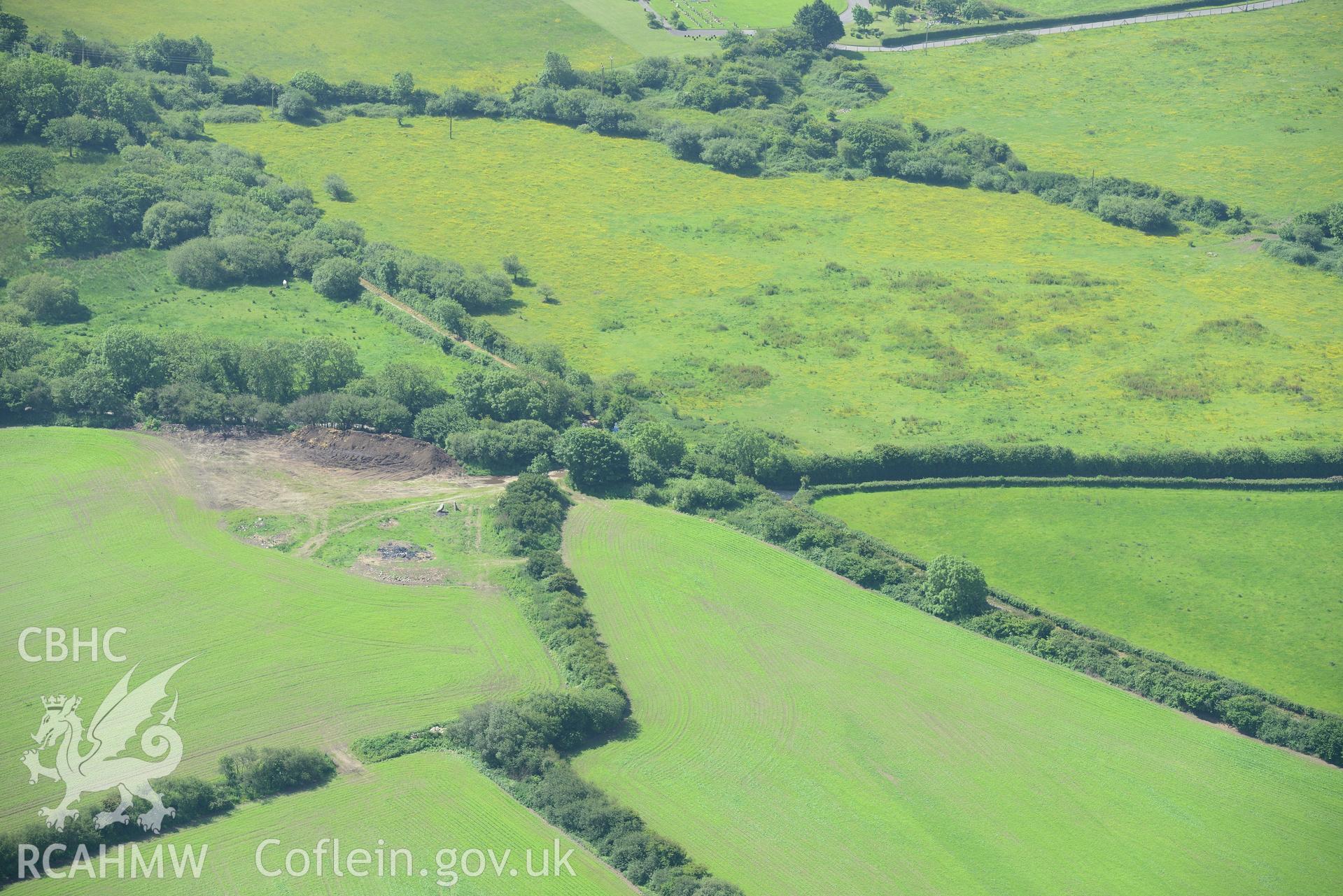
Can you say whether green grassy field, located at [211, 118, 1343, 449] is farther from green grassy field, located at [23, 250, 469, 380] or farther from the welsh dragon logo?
the welsh dragon logo

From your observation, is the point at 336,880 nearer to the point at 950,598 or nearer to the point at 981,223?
the point at 950,598

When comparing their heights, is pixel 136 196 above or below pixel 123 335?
above

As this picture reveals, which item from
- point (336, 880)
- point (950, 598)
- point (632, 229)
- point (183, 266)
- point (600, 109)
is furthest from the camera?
point (600, 109)

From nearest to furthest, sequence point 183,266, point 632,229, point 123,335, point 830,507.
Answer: point 830,507 < point 123,335 < point 183,266 < point 632,229

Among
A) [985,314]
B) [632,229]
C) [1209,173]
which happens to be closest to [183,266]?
[632,229]

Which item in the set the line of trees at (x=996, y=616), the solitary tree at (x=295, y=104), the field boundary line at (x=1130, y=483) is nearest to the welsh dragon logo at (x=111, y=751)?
the line of trees at (x=996, y=616)

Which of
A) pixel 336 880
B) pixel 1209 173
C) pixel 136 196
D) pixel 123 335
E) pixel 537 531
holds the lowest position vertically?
pixel 336 880

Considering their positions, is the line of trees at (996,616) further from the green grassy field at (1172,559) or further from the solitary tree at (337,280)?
the solitary tree at (337,280)

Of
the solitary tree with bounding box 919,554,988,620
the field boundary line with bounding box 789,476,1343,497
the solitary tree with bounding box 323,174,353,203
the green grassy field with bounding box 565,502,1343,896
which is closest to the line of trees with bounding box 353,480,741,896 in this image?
the green grassy field with bounding box 565,502,1343,896
